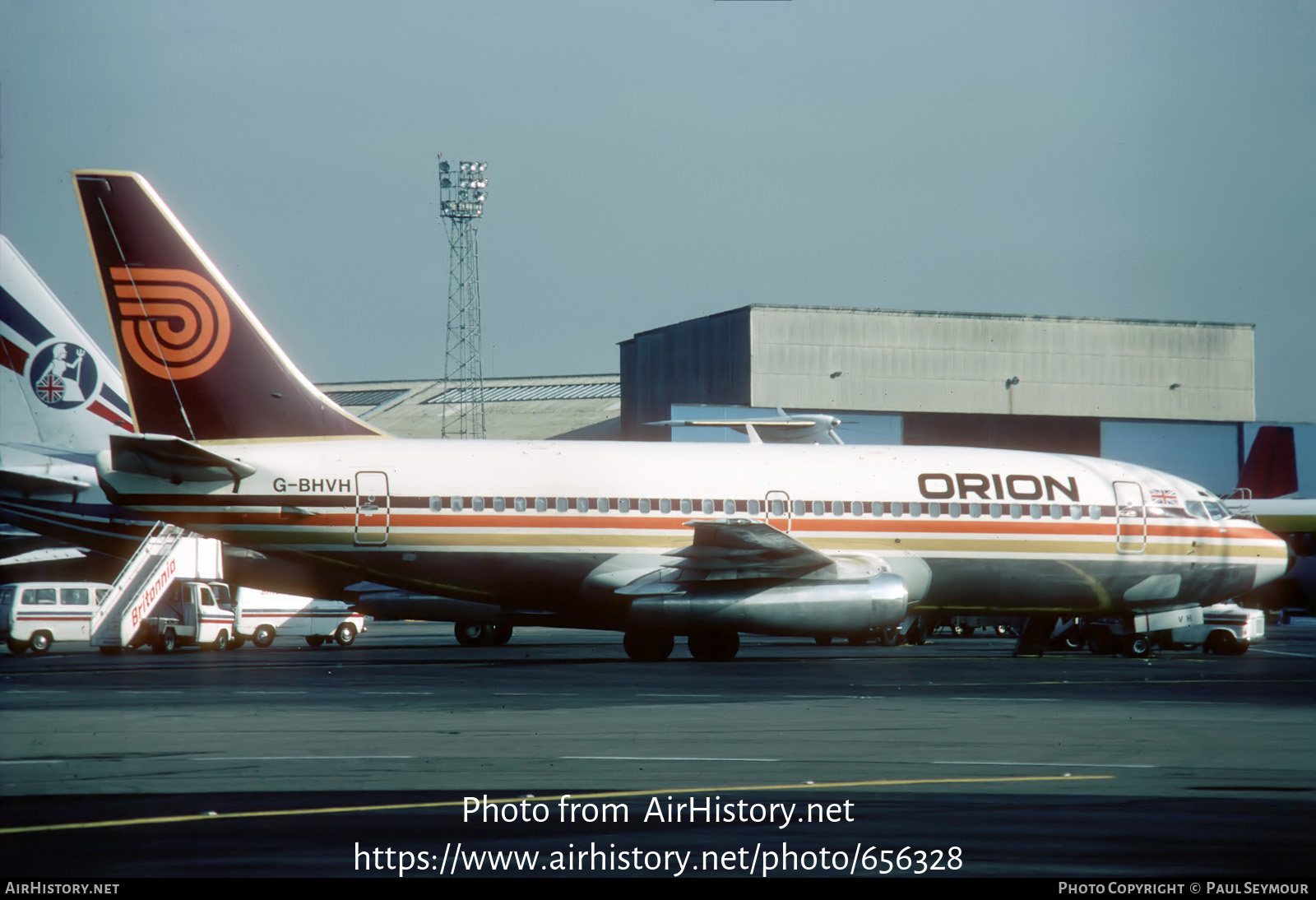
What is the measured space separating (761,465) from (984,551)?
195 inches

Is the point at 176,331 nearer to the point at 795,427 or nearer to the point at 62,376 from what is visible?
the point at 62,376

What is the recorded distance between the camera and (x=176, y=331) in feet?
97.5

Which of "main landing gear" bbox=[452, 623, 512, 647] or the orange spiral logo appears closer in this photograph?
the orange spiral logo

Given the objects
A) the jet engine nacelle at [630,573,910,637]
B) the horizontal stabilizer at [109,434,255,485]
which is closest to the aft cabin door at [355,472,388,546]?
the horizontal stabilizer at [109,434,255,485]

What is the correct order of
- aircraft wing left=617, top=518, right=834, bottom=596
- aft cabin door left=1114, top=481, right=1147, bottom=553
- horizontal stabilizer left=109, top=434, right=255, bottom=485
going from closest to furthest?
horizontal stabilizer left=109, top=434, right=255, bottom=485, aircraft wing left=617, top=518, right=834, bottom=596, aft cabin door left=1114, top=481, right=1147, bottom=553

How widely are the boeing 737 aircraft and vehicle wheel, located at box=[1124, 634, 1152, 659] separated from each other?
2.74 m

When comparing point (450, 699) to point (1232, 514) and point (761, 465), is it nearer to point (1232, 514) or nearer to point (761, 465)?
point (761, 465)

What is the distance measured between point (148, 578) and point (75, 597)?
2.12 meters

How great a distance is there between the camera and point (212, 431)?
30.0m

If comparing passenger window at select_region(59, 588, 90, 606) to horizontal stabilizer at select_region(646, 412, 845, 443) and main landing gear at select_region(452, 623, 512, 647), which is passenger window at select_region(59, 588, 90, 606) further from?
horizontal stabilizer at select_region(646, 412, 845, 443)

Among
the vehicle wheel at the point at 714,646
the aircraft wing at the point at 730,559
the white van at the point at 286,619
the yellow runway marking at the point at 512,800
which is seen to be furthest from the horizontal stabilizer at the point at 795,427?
the yellow runway marking at the point at 512,800

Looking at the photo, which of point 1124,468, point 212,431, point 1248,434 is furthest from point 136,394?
point 1248,434

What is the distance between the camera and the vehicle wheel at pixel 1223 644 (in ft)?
114

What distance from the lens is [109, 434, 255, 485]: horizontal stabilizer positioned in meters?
27.6
